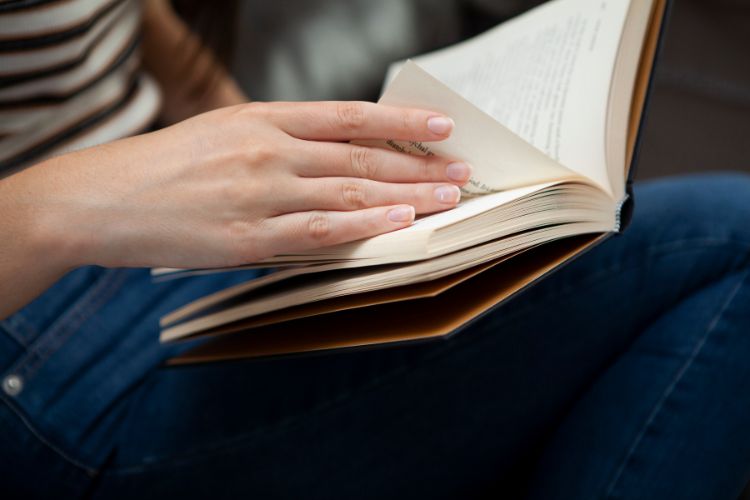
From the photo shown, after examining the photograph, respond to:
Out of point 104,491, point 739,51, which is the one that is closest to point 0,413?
point 104,491

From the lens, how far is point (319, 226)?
448 millimetres

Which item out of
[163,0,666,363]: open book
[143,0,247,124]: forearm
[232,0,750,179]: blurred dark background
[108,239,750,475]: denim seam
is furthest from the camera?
[232,0,750,179]: blurred dark background

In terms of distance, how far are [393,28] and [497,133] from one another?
2.16 feet

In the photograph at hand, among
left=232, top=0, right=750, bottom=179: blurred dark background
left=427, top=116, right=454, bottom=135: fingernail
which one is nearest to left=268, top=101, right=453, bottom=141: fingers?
left=427, top=116, right=454, bottom=135: fingernail

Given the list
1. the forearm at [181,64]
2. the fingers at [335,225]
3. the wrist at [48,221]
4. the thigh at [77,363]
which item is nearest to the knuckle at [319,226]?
the fingers at [335,225]

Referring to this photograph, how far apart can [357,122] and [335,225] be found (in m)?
0.07

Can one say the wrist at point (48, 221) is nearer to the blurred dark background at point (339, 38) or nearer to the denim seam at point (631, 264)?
the denim seam at point (631, 264)

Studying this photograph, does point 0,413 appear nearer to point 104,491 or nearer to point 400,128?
point 104,491

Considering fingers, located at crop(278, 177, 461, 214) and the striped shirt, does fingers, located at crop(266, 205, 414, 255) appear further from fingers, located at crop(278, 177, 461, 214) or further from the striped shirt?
the striped shirt

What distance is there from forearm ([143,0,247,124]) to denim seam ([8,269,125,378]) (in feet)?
0.97

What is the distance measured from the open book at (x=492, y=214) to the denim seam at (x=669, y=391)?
182mm

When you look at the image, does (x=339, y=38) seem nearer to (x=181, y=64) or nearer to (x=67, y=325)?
(x=181, y=64)

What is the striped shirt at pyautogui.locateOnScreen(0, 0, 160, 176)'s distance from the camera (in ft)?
A: 2.03

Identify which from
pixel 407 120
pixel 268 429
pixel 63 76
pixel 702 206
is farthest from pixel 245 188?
pixel 702 206
